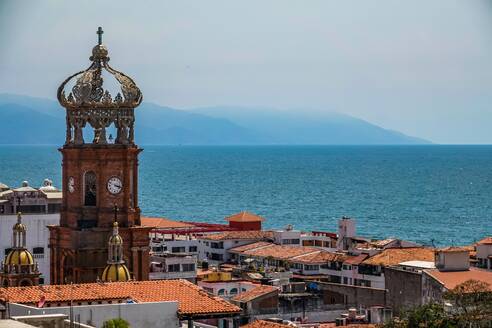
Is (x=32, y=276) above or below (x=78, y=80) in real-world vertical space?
below

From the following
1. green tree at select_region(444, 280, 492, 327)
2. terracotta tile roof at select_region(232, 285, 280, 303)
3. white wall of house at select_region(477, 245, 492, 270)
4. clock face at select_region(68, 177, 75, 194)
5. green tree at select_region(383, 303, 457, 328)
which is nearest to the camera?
green tree at select_region(383, 303, 457, 328)

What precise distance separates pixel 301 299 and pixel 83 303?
24.4 meters

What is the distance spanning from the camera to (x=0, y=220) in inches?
2430

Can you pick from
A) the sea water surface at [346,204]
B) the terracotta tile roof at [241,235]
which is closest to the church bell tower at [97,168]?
the terracotta tile roof at [241,235]

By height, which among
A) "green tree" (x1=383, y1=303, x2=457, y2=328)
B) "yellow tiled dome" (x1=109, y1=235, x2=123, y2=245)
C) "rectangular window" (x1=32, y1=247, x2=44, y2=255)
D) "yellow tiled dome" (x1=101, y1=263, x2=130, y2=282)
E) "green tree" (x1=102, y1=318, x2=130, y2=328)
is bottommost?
"green tree" (x1=383, y1=303, x2=457, y2=328)

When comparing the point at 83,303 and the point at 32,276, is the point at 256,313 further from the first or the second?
the point at 83,303

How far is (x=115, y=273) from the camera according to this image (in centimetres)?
3806

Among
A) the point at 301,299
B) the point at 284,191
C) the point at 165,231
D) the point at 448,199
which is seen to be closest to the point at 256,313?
the point at 301,299

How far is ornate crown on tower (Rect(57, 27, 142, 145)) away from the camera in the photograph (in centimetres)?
4200

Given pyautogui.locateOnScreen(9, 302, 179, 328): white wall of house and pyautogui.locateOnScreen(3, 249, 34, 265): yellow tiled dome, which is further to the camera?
pyautogui.locateOnScreen(3, 249, 34, 265): yellow tiled dome

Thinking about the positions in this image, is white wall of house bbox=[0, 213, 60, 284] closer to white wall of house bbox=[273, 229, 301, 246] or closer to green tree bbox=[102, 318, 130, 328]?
white wall of house bbox=[273, 229, 301, 246]

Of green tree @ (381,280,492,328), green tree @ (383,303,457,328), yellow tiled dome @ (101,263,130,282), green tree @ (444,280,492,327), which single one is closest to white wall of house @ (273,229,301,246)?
green tree @ (444,280,492,327)

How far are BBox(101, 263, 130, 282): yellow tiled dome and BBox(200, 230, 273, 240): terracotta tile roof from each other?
A: 131 ft

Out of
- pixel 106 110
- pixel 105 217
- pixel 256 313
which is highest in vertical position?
pixel 106 110
